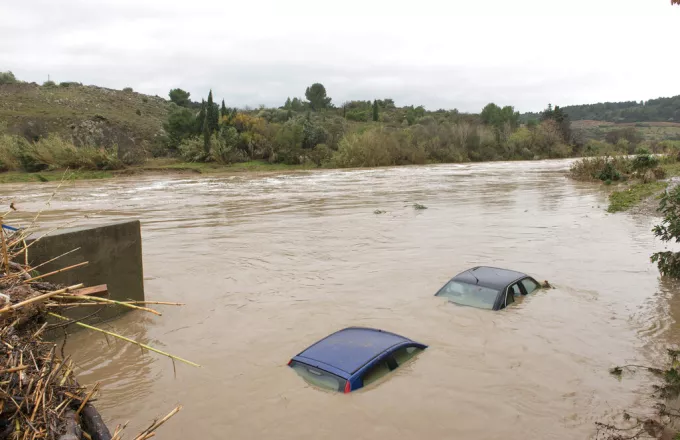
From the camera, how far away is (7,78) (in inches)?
3103

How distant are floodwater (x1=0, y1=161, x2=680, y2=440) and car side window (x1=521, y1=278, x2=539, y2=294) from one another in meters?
0.20

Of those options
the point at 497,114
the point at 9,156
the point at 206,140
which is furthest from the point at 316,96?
the point at 9,156

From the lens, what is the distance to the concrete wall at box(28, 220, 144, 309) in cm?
835

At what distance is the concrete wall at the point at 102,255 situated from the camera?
8.35 m

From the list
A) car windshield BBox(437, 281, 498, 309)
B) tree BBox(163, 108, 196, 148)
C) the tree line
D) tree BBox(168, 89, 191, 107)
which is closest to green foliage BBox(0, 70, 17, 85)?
tree BBox(168, 89, 191, 107)

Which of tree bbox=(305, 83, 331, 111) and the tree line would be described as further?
tree bbox=(305, 83, 331, 111)

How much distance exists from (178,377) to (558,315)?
6.47 metres

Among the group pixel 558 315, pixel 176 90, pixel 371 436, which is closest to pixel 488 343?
pixel 558 315

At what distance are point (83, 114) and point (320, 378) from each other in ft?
220

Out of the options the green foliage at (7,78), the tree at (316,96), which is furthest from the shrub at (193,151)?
the tree at (316,96)

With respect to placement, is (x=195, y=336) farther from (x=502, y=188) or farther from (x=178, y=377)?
(x=502, y=188)

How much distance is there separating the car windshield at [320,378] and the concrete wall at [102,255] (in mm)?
4232

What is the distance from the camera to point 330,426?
5.98 metres

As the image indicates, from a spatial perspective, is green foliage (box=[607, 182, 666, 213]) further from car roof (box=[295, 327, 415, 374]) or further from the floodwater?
car roof (box=[295, 327, 415, 374])
